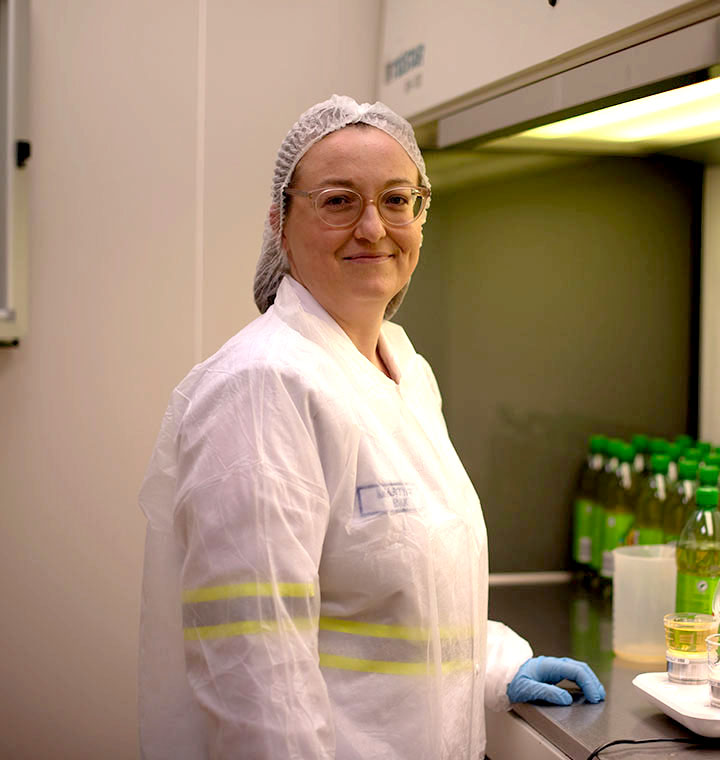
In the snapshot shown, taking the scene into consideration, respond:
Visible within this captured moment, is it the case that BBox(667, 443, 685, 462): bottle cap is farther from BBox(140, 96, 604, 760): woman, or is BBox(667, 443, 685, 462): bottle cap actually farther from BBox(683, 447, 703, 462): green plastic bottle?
BBox(140, 96, 604, 760): woman

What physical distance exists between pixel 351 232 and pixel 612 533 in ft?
3.17

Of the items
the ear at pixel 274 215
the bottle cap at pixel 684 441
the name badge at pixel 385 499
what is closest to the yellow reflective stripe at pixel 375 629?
the name badge at pixel 385 499

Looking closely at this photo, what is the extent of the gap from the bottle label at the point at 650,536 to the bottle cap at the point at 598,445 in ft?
0.69

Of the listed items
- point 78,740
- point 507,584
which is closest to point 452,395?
point 507,584

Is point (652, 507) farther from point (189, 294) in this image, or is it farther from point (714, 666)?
point (189, 294)

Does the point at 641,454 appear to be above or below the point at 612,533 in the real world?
above

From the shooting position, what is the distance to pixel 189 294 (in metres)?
1.86

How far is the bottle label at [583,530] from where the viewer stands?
1.94 metres

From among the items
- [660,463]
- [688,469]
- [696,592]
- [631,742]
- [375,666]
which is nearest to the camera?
[375,666]

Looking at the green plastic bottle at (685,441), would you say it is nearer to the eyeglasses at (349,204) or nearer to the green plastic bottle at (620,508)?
the green plastic bottle at (620,508)

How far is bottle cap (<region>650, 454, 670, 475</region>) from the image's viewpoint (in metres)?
1.71

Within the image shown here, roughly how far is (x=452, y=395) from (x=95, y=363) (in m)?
0.71

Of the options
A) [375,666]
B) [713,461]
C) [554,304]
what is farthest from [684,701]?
[554,304]

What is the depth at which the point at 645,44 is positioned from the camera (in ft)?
3.84
